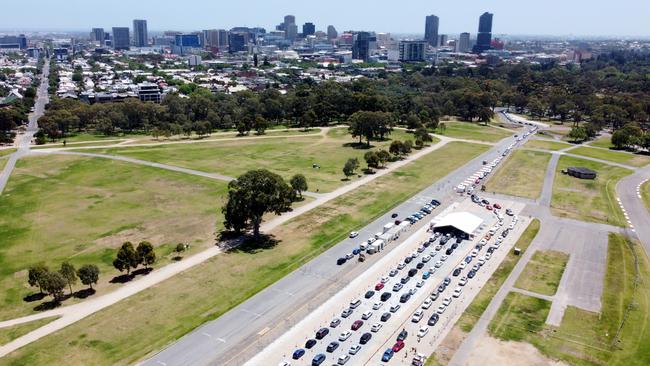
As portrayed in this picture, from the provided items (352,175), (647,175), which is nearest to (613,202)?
(647,175)

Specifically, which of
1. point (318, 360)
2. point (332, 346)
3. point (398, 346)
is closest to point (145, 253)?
point (332, 346)

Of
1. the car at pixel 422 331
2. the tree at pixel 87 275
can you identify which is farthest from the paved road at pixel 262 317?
the tree at pixel 87 275

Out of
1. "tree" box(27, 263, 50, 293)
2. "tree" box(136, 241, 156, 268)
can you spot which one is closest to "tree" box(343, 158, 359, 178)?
"tree" box(136, 241, 156, 268)

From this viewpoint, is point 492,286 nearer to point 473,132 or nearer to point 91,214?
point 91,214

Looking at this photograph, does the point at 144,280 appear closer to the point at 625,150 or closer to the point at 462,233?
the point at 462,233

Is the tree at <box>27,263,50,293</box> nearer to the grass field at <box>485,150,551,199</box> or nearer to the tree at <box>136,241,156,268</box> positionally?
the tree at <box>136,241,156,268</box>

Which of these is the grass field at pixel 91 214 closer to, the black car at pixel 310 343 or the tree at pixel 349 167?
the tree at pixel 349 167

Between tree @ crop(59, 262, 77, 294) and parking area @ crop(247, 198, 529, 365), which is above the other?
tree @ crop(59, 262, 77, 294)
